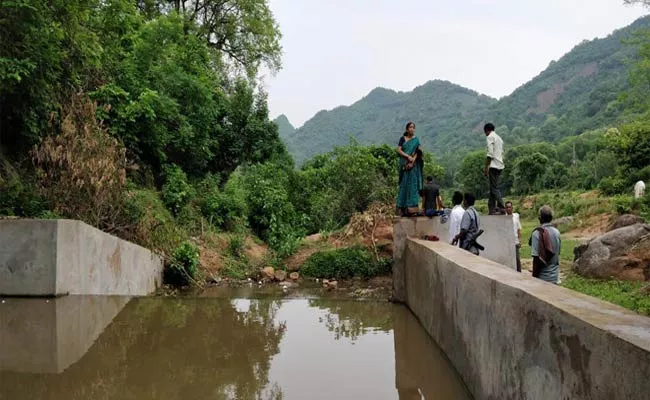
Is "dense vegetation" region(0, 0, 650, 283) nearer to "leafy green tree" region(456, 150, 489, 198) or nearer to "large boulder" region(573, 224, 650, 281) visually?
"large boulder" region(573, 224, 650, 281)

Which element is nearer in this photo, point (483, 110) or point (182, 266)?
point (182, 266)

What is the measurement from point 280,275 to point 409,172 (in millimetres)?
6873

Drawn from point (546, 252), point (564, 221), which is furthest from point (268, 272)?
point (564, 221)

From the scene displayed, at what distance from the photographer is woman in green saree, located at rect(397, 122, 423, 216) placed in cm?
859

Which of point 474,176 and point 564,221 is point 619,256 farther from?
point 474,176

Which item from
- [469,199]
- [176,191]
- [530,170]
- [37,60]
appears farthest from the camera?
[530,170]

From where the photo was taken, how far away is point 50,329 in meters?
5.55

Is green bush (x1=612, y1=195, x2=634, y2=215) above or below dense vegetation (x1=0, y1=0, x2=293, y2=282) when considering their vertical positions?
below

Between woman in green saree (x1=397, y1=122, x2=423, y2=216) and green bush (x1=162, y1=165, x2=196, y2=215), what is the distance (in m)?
8.33

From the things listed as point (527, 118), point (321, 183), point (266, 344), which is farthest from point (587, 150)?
point (266, 344)

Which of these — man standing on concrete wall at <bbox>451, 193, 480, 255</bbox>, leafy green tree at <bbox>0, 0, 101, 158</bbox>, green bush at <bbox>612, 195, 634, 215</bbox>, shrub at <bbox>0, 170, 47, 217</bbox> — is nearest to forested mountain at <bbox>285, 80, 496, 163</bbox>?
green bush at <bbox>612, 195, 634, 215</bbox>

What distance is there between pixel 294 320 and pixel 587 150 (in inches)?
2670

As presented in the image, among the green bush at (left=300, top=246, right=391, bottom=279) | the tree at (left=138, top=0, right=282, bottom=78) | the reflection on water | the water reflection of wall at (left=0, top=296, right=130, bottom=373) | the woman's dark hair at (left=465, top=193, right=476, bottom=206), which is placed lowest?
the green bush at (left=300, top=246, right=391, bottom=279)

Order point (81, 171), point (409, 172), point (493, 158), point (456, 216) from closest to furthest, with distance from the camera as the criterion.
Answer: point (456, 216), point (409, 172), point (493, 158), point (81, 171)
